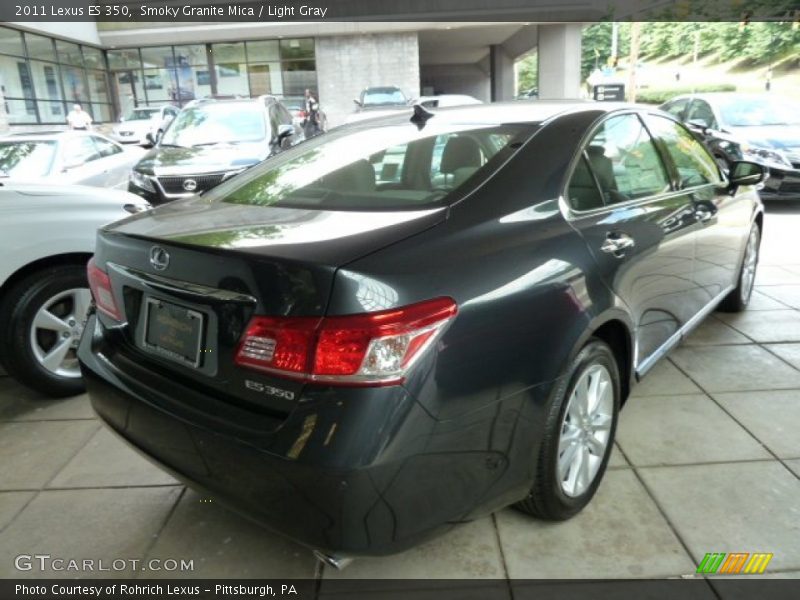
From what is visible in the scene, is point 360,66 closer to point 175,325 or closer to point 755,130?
point 755,130

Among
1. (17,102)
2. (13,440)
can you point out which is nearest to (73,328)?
(13,440)

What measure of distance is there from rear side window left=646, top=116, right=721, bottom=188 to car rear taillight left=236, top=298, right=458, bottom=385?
2247 mm

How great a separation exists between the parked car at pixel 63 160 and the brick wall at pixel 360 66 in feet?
58.1

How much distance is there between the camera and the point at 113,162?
28.5 feet

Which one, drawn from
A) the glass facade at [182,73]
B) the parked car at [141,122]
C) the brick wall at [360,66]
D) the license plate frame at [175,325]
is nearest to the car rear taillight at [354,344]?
the license plate frame at [175,325]

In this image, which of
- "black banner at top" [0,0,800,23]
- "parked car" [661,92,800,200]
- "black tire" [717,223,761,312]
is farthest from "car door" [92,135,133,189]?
"black banner at top" [0,0,800,23]

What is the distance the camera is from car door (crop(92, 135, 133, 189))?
27.4ft

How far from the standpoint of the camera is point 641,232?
2.80 meters

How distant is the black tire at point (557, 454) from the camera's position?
2.20m

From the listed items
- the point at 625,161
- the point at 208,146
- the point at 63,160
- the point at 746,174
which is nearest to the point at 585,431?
the point at 625,161

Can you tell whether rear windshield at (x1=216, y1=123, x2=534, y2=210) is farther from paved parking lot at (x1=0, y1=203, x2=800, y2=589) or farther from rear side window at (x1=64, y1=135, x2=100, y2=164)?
rear side window at (x1=64, y1=135, x2=100, y2=164)

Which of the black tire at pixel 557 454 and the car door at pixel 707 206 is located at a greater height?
the car door at pixel 707 206

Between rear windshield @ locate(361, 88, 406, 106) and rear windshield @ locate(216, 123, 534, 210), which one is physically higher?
rear windshield @ locate(361, 88, 406, 106)

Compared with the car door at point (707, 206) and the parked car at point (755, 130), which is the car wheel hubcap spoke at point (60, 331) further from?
the parked car at point (755, 130)
